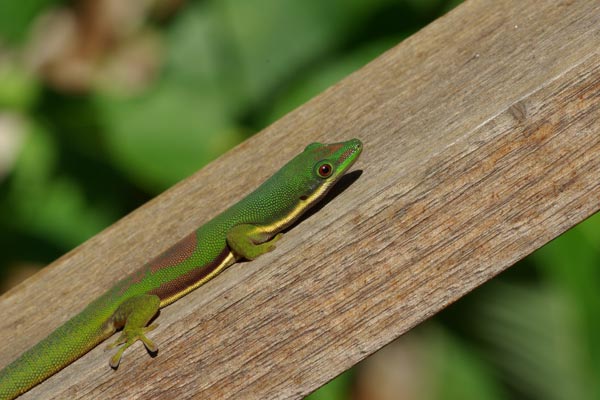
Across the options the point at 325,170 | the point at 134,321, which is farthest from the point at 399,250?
the point at 134,321

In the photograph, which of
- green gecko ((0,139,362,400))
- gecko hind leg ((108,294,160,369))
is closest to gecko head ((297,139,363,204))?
green gecko ((0,139,362,400))

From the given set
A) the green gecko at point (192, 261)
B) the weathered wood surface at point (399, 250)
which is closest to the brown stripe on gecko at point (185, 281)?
the green gecko at point (192, 261)

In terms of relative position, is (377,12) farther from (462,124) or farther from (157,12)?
(462,124)

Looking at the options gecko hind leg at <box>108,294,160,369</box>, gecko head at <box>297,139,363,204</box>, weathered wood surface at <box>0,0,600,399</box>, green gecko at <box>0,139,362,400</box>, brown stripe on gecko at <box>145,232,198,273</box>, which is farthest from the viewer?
brown stripe on gecko at <box>145,232,198,273</box>

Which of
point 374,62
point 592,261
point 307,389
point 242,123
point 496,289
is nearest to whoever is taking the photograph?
point 307,389

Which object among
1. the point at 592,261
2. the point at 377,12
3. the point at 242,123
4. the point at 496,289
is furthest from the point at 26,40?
the point at 592,261

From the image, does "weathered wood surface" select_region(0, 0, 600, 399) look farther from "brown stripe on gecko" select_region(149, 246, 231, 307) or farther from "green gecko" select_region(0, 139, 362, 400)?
"brown stripe on gecko" select_region(149, 246, 231, 307)
